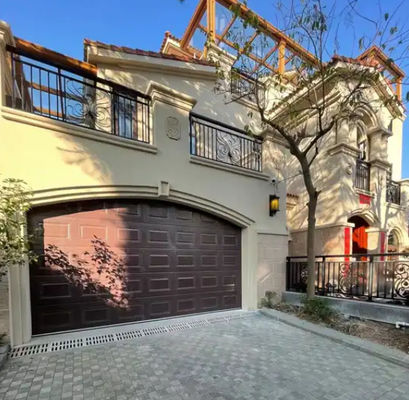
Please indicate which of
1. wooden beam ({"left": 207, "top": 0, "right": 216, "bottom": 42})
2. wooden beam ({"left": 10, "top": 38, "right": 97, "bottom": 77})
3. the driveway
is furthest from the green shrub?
wooden beam ({"left": 207, "top": 0, "right": 216, "bottom": 42})

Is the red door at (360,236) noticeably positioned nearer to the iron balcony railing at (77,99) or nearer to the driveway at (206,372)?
the driveway at (206,372)

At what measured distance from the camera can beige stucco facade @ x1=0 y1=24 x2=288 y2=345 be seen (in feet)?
11.5

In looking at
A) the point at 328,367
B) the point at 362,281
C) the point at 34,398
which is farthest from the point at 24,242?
the point at 362,281

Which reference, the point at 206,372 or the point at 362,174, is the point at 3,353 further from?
the point at 362,174

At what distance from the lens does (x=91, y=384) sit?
2.63 metres

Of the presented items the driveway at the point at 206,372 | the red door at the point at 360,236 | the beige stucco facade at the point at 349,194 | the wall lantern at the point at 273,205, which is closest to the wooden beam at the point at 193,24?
the beige stucco facade at the point at 349,194

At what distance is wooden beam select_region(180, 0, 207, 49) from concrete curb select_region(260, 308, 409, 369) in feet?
36.2

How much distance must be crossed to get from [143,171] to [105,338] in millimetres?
2867

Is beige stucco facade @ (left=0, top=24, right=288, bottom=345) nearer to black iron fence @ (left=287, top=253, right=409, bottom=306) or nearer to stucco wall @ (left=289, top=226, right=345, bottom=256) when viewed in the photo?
black iron fence @ (left=287, top=253, right=409, bottom=306)

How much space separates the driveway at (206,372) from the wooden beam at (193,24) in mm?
11322

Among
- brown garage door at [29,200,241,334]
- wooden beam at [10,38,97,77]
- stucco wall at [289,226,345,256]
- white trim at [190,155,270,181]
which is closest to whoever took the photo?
brown garage door at [29,200,241,334]

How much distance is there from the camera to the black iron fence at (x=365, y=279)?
4543 mm

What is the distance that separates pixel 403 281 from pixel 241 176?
376 centimetres

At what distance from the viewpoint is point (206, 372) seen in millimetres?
Answer: 2902
